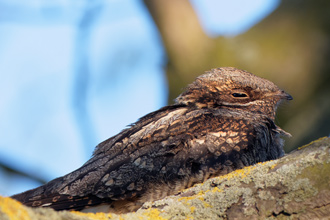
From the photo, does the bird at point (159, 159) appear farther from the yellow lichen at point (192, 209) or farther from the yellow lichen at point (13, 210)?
the yellow lichen at point (13, 210)

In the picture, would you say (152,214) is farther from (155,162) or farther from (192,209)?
(155,162)

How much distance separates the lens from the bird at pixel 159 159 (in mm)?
3100

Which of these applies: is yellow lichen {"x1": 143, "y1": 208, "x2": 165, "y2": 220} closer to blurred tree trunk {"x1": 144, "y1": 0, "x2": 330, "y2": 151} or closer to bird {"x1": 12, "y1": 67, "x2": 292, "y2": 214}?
bird {"x1": 12, "y1": 67, "x2": 292, "y2": 214}

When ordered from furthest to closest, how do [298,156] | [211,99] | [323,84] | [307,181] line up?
[323,84] < [211,99] < [298,156] < [307,181]

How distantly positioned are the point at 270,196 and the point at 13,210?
122 centimetres

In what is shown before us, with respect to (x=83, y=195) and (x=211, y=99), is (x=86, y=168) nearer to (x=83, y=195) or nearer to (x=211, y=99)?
(x=83, y=195)

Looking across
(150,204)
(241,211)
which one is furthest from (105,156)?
(241,211)

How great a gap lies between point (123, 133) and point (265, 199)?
1.76 m

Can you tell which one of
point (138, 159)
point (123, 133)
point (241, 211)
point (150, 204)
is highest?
point (123, 133)

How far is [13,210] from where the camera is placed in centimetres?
145

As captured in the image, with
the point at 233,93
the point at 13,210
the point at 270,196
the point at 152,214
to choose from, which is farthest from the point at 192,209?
the point at 233,93

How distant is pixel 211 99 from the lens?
4.09 meters

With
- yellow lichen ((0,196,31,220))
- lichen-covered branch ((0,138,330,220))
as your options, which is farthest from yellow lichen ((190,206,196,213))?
yellow lichen ((0,196,31,220))

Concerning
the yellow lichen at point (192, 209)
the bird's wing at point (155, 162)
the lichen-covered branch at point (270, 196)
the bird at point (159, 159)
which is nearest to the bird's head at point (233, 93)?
the bird at point (159, 159)
